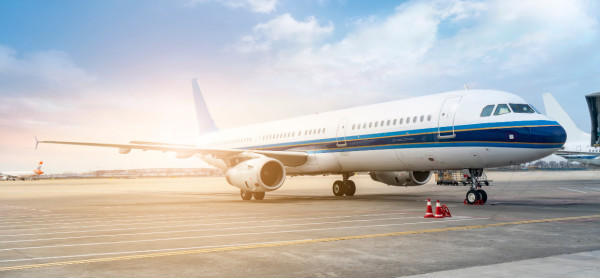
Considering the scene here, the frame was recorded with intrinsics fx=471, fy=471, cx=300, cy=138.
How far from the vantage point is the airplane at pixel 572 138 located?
2105 inches

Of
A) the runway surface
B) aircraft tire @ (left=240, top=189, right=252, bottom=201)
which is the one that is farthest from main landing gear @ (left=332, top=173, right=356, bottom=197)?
the runway surface

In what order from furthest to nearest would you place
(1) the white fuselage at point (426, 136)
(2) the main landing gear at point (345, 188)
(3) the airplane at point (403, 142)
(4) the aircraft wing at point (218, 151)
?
(2) the main landing gear at point (345, 188), (4) the aircraft wing at point (218, 151), (3) the airplane at point (403, 142), (1) the white fuselage at point (426, 136)

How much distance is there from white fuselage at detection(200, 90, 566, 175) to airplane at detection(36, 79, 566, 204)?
29 millimetres

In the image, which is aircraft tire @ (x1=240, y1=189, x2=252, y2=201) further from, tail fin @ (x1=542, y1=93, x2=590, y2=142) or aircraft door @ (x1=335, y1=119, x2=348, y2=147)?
tail fin @ (x1=542, y1=93, x2=590, y2=142)

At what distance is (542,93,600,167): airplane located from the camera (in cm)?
5347

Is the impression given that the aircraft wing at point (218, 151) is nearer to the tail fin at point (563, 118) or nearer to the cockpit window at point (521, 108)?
the cockpit window at point (521, 108)

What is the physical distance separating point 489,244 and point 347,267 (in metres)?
3.00

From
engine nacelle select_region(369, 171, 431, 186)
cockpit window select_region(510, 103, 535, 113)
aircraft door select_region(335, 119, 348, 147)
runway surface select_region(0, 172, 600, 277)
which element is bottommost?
runway surface select_region(0, 172, 600, 277)

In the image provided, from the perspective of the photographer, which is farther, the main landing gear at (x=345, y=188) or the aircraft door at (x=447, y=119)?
the main landing gear at (x=345, y=188)

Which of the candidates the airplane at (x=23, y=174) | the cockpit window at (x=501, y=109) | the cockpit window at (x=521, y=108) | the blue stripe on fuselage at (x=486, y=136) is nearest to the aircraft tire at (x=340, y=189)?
the blue stripe on fuselage at (x=486, y=136)

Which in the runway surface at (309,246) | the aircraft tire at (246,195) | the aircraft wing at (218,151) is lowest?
the runway surface at (309,246)

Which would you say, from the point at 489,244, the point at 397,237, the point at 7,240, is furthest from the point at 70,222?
the point at 489,244

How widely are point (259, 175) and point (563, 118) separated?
172 feet

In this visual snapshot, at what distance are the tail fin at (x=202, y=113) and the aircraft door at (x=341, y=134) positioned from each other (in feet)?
54.9
